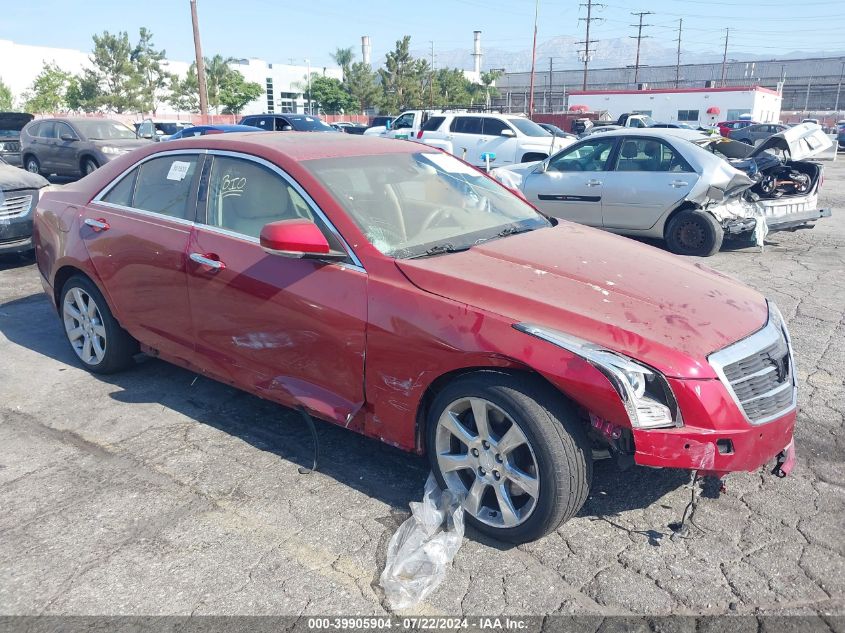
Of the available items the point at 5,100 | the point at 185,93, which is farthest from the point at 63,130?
the point at 185,93

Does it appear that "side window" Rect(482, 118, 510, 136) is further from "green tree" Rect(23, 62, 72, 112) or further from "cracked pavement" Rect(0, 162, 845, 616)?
"green tree" Rect(23, 62, 72, 112)

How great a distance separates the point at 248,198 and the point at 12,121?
20.6 m

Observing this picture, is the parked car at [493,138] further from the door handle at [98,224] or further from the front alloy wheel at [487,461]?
the front alloy wheel at [487,461]

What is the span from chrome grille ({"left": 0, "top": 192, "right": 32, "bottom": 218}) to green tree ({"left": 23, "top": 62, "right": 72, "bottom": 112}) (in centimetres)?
4934

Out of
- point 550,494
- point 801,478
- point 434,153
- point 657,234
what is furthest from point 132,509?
point 657,234

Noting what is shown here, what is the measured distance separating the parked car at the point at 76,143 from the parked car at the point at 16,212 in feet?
25.8

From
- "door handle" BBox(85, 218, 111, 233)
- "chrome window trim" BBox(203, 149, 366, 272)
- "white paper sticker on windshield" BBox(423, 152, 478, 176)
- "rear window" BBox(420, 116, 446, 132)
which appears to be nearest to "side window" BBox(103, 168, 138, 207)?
"door handle" BBox(85, 218, 111, 233)

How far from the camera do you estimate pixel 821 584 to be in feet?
9.02

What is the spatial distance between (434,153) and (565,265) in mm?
1502

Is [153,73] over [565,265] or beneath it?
over

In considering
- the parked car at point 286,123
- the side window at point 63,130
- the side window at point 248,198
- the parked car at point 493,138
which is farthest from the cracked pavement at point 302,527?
the parked car at point 286,123

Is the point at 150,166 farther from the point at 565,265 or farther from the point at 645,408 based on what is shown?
the point at 645,408

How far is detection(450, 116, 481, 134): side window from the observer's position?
17.5 meters

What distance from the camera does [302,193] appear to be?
3686 millimetres
